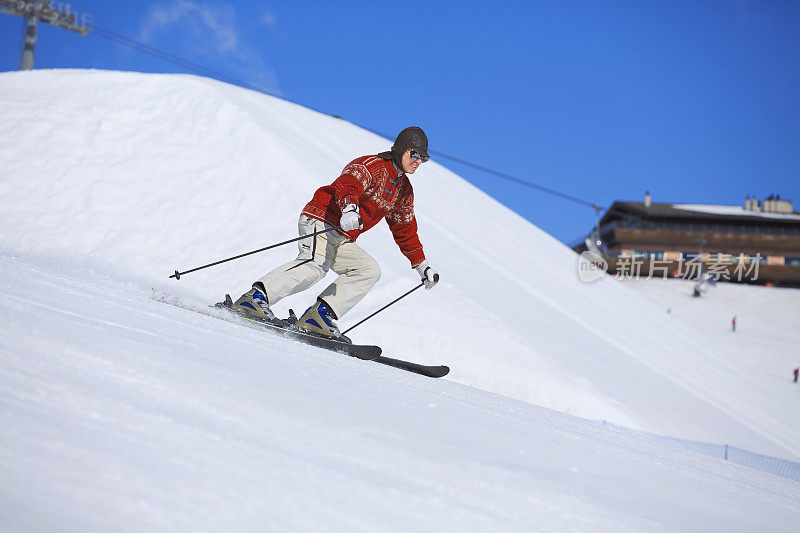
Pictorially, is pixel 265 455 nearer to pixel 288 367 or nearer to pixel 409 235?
pixel 288 367

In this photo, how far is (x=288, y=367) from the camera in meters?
3.08

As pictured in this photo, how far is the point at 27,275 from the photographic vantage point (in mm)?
3752

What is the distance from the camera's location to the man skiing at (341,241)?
517cm

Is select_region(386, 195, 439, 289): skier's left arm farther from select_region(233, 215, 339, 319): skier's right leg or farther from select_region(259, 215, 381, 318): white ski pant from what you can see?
select_region(233, 215, 339, 319): skier's right leg

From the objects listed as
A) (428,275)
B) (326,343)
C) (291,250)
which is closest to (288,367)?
(326,343)

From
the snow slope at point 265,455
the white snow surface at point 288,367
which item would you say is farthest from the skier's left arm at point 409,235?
the snow slope at point 265,455

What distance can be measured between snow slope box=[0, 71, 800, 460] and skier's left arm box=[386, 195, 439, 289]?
294cm

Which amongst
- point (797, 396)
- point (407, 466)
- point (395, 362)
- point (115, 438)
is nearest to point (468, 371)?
point (395, 362)

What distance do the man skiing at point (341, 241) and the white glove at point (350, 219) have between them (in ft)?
0.39

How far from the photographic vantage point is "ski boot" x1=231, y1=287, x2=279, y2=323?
5.14 m

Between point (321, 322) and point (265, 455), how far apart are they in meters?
3.54

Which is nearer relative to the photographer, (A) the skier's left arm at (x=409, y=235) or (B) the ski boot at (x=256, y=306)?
(B) the ski boot at (x=256, y=306)

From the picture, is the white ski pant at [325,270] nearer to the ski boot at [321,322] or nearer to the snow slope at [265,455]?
the ski boot at [321,322]

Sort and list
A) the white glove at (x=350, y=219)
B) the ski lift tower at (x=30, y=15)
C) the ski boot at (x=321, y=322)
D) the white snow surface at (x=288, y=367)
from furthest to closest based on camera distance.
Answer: the ski lift tower at (x=30, y=15) < the ski boot at (x=321, y=322) < the white glove at (x=350, y=219) < the white snow surface at (x=288, y=367)
